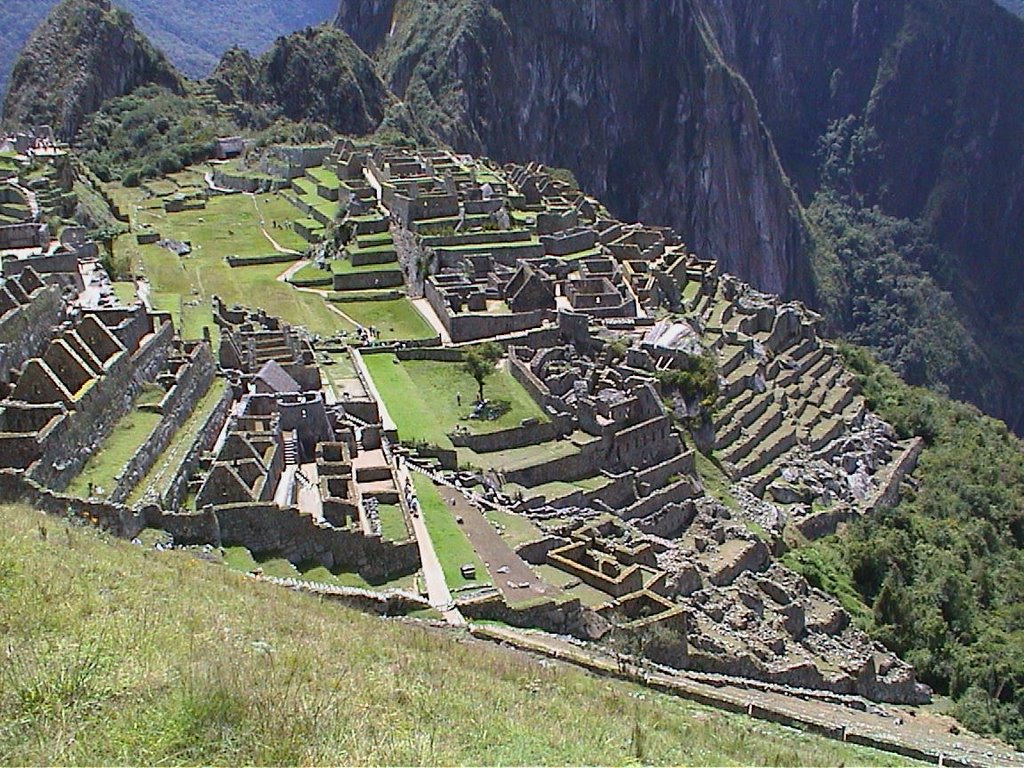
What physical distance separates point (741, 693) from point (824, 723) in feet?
5.82

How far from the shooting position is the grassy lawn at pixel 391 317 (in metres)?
41.4

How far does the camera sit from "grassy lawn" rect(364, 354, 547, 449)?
31195mm

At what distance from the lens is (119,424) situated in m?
22.5

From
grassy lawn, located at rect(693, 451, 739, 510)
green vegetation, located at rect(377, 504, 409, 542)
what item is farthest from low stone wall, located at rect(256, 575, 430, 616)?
grassy lawn, located at rect(693, 451, 739, 510)

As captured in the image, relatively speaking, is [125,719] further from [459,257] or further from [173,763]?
[459,257]

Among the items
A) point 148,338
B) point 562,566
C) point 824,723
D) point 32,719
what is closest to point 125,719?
point 32,719

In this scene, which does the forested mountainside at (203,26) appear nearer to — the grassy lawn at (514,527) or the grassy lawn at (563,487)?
the grassy lawn at (563,487)

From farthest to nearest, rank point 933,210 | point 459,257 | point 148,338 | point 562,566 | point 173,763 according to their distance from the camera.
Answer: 1. point 933,210
2. point 459,257
3. point 148,338
4. point 562,566
5. point 173,763

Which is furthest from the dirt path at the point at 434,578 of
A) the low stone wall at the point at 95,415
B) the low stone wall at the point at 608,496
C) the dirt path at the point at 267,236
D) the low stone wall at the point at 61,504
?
the dirt path at the point at 267,236

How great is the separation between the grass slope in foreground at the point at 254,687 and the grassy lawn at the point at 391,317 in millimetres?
25586

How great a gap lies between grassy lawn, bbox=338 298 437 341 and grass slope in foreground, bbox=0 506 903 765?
25.6 meters

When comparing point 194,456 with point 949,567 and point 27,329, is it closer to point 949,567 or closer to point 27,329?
point 27,329

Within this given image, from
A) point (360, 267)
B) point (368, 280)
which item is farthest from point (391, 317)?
point (360, 267)

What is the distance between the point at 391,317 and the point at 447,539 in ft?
71.1
